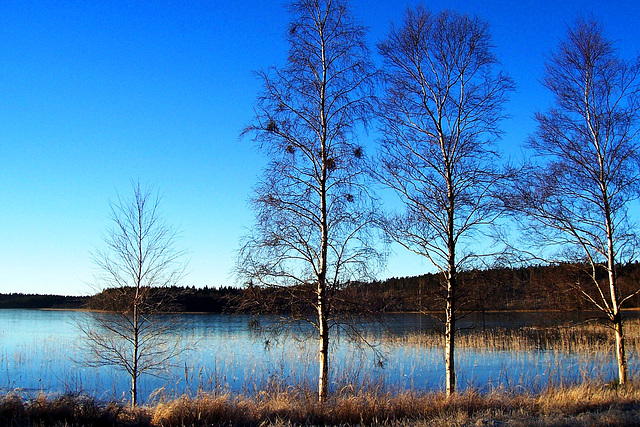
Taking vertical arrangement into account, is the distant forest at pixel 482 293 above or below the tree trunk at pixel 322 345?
above

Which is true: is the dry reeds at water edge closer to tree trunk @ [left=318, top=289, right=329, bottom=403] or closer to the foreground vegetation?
the foreground vegetation

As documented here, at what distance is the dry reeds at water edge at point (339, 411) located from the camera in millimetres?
8555

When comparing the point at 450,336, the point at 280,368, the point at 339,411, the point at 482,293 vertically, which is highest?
the point at 482,293

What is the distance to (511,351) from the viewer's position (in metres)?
26.3

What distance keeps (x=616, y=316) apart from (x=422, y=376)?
8.88 meters

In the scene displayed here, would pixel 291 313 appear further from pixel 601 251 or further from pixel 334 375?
pixel 601 251

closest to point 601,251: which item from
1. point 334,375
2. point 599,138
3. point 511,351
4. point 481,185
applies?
point 599,138

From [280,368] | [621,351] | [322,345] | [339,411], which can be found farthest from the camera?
[280,368]

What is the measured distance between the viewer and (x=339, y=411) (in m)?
9.60

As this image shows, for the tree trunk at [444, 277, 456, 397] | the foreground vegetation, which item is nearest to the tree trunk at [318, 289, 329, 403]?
the foreground vegetation

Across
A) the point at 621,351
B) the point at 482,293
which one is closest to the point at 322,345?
the point at 482,293

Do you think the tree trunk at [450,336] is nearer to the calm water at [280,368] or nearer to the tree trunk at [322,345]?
the tree trunk at [322,345]

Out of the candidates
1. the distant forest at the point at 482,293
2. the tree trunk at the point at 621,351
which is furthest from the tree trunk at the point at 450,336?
the tree trunk at the point at 621,351

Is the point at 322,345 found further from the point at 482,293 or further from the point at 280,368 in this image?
the point at 280,368
